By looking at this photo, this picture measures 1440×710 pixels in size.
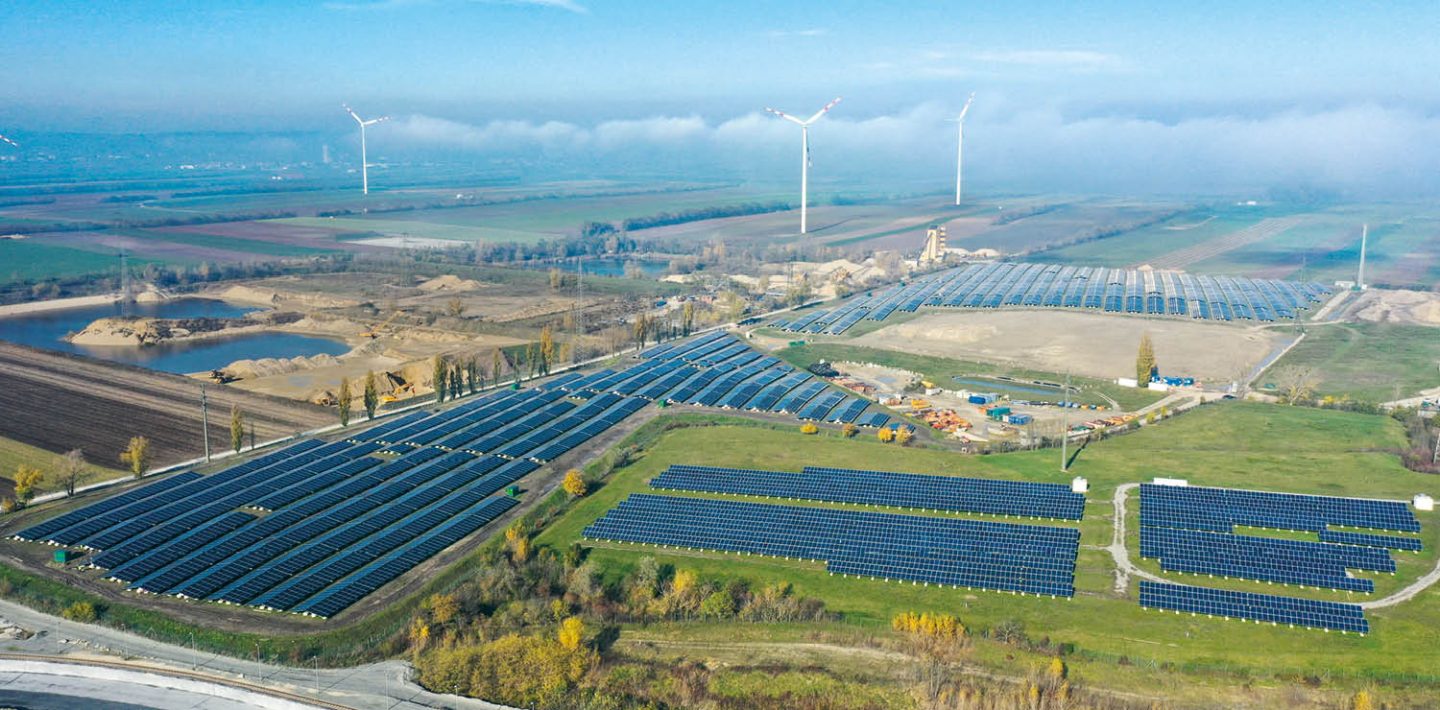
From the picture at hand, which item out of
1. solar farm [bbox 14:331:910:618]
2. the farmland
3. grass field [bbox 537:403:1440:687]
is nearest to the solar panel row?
grass field [bbox 537:403:1440:687]

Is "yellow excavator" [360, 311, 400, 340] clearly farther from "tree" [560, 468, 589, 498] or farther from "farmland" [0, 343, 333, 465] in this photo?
"tree" [560, 468, 589, 498]

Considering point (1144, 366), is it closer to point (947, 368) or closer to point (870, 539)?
point (947, 368)

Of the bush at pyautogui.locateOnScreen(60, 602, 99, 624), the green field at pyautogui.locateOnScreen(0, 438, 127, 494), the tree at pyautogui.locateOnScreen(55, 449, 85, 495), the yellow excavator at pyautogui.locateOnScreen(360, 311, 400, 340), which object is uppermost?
the yellow excavator at pyautogui.locateOnScreen(360, 311, 400, 340)

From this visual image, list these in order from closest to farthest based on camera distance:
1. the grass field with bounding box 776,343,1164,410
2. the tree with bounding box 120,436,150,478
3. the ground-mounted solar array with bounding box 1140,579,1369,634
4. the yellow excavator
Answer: the ground-mounted solar array with bounding box 1140,579,1369,634
the tree with bounding box 120,436,150,478
the grass field with bounding box 776,343,1164,410
the yellow excavator

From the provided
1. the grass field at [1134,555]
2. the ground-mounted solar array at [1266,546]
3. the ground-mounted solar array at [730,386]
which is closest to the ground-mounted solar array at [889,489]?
the grass field at [1134,555]

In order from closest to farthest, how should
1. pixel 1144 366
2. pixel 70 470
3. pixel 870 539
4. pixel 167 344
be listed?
pixel 870 539, pixel 70 470, pixel 1144 366, pixel 167 344

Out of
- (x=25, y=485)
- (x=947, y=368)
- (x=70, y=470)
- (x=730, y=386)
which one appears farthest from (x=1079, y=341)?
(x=25, y=485)

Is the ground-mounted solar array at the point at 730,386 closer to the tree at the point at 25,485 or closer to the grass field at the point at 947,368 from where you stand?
the grass field at the point at 947,368
